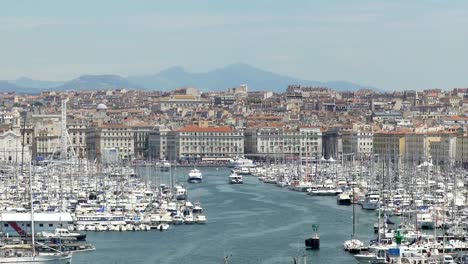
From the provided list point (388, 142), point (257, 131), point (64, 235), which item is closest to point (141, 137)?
point (257, 131)

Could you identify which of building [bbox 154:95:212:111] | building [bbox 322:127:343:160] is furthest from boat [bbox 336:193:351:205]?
building [bbox 154:95:212:111]

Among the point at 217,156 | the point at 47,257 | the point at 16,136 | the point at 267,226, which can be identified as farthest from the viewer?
the point at 217,156

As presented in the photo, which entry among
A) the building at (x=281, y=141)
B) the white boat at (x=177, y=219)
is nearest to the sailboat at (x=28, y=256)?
the white boat at (x=177, y=219)

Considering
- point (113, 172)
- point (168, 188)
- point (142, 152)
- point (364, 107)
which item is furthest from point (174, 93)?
point (168, 188)

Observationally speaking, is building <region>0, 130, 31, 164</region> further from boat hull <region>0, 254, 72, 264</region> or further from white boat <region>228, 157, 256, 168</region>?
boat hull <region>0, 254, 72, 264</region>

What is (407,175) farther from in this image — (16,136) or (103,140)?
(103,140)

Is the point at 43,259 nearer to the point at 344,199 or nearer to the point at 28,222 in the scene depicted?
the point at 28,222
